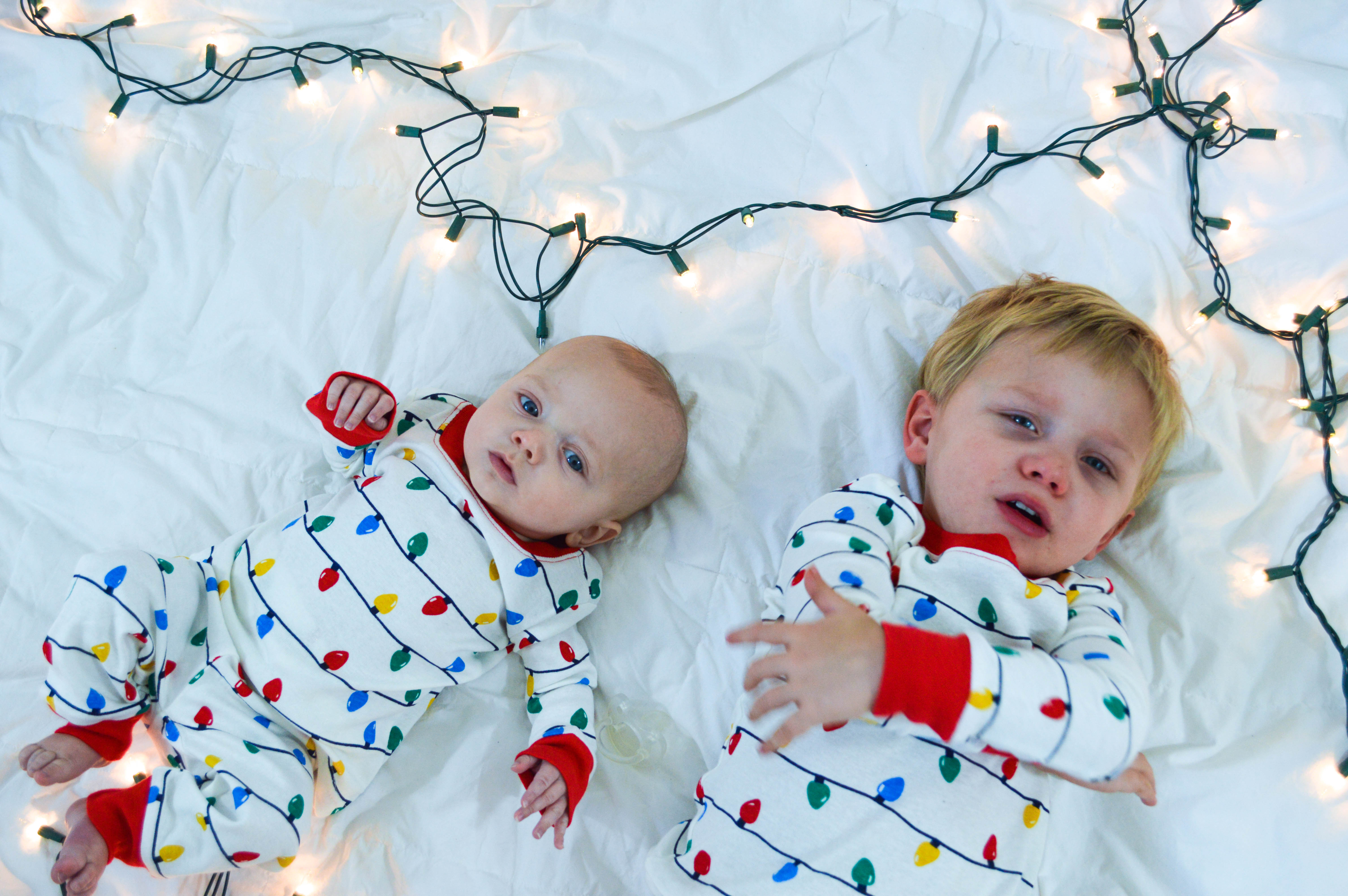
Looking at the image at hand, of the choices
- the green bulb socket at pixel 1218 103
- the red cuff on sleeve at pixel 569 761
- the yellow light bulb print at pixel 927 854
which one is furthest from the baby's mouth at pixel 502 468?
the green bulb socket at pixel 1218 103

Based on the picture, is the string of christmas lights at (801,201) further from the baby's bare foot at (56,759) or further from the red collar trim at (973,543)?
the baby's bare foot at (56,759)

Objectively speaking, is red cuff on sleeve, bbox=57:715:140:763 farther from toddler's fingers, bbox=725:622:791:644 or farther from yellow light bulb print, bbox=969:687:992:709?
yellow light bulb print, bbox=969:687:992:709

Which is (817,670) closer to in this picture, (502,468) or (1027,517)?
(1027,517)

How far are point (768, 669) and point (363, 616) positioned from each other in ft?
1.81

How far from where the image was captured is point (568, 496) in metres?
1.11

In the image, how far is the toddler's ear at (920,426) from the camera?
1.15 meters

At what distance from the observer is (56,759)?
102cm

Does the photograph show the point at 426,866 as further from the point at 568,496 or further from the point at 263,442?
the point at 263,442

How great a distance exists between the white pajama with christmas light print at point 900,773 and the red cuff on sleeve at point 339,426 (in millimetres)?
597

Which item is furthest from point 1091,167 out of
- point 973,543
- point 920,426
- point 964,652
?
point 964,652

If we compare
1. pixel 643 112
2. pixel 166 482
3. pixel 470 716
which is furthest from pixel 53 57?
pixel 470 716

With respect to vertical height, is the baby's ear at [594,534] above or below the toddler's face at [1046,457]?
below

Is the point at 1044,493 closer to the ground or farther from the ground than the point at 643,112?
closer to the ground

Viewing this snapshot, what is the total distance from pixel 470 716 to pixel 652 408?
491 mm
